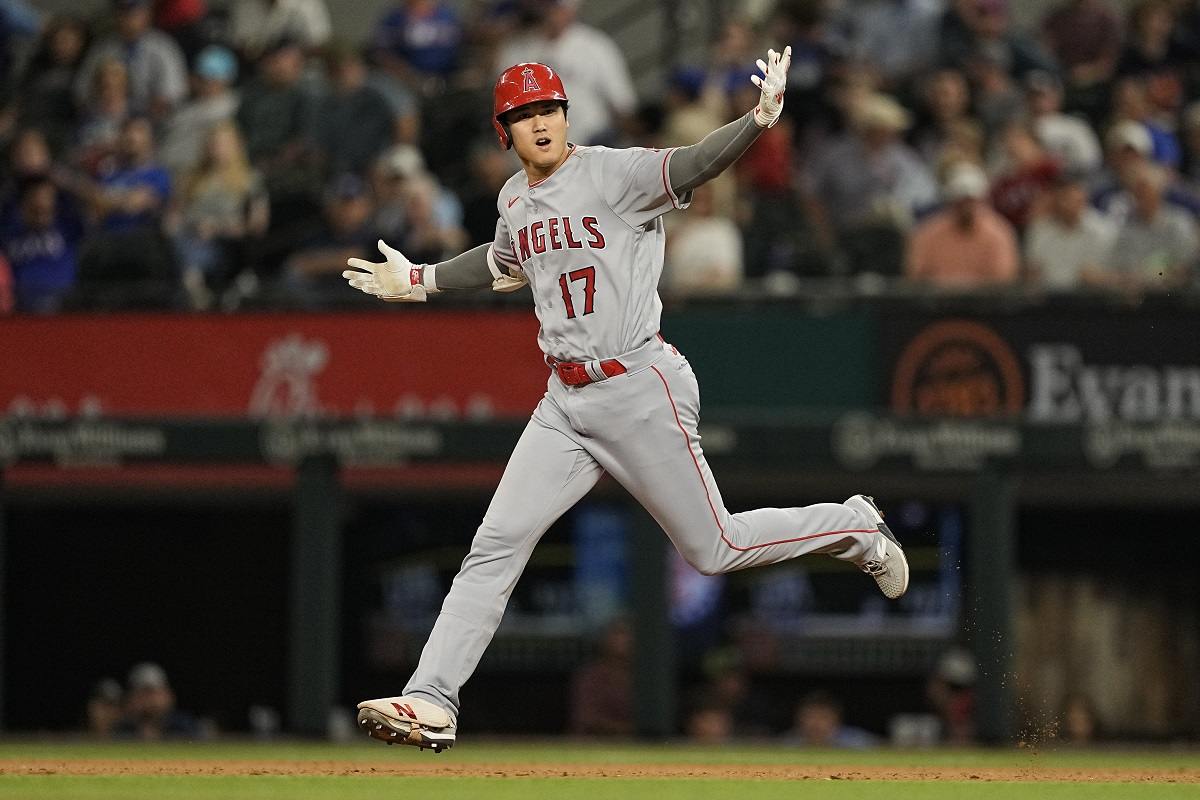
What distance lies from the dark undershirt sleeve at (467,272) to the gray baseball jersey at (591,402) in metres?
0.32

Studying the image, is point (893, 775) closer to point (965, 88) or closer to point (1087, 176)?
point (1087, 176)

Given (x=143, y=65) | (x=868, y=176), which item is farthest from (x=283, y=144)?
(x=868, y=176)

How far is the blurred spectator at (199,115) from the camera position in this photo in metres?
12.1

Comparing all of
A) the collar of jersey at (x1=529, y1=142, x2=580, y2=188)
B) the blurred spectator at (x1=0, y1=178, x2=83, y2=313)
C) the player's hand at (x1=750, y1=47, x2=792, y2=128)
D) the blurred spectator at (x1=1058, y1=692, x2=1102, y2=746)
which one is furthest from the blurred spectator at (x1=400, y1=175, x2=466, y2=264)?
the player's hand at (x1=750, y1=47, x2=792, y2=128)

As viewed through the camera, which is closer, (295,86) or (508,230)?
(508,230)

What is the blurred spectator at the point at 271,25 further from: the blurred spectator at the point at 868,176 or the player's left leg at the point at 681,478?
the player's left leg at the point at 681,478

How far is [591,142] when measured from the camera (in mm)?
11547

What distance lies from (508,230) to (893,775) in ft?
7.13

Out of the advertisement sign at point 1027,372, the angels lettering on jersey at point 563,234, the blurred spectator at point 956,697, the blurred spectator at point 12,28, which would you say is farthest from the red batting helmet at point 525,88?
the blurred spectator at point 12,28

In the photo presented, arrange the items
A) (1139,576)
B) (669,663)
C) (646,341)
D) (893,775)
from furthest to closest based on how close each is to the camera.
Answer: (1139,576) → (669,663) → (893,775) → (646,341)

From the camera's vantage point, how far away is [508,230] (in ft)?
20.2

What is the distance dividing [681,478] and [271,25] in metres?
8.33

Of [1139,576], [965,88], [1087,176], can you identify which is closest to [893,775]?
[1139,576]

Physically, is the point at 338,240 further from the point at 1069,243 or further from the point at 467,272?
the point at 467,272
